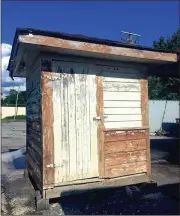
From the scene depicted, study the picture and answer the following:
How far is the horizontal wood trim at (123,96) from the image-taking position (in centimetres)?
559

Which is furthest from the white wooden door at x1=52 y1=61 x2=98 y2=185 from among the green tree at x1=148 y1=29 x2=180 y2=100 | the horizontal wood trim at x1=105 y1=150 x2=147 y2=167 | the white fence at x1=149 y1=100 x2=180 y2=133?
the green tree at x1=148 y1=29 x2=180 y2=100

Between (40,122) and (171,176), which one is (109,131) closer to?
(40,122)

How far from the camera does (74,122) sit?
17.2ft

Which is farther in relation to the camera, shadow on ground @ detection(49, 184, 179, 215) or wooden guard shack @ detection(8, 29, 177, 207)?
wooden guard shack @ detection(8, 29, 177, 207)

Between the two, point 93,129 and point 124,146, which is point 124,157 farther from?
point 93,129

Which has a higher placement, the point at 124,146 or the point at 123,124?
the point at 123,124

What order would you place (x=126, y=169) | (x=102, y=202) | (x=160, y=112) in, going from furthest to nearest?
(x=160, y=112)
(x=126, y=169)
(x=102, y=202)

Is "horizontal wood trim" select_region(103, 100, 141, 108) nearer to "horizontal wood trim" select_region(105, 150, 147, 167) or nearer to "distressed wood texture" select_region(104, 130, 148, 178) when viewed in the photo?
"distressed wood texture" select_region(104, 130, 148, 178)

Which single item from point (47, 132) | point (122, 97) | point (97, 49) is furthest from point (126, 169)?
point (97, 49)

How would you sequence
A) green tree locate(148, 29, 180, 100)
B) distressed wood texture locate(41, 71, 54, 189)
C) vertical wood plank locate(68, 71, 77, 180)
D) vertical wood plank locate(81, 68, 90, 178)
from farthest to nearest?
green tree locate(148, 29, 180, 100) → vertical wood plank locate(81, 68, 90, 178) → vertical wood plank locate(68, 71, 77, 180) → distressed wood texture locate(41, 71, 54, 189)

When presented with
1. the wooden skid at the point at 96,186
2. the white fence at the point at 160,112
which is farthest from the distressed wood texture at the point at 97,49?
the white fence at the point at 160,112

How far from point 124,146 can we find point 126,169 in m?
0.47

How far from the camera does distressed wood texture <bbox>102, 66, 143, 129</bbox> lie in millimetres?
5590

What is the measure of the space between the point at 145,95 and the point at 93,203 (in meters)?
2.51
